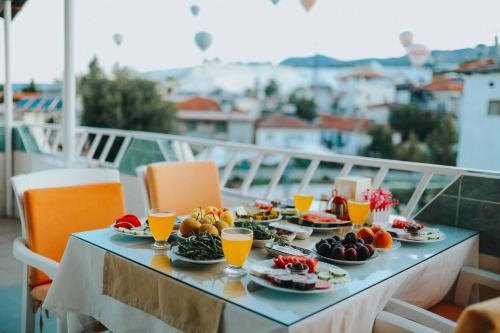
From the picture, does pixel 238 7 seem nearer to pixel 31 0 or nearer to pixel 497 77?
pixel 31 0

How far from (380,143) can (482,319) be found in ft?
62.5

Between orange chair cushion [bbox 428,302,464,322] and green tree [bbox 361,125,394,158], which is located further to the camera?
green tree [bbox 361,125,394,158]

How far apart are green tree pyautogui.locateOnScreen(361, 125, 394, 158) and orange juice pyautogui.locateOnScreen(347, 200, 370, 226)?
17.9 meters

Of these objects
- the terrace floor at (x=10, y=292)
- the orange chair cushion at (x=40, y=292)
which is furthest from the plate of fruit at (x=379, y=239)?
the terrace floor at (x=10, y=292)

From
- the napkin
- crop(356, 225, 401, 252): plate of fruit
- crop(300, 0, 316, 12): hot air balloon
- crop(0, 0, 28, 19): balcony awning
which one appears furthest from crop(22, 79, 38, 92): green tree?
the napkin

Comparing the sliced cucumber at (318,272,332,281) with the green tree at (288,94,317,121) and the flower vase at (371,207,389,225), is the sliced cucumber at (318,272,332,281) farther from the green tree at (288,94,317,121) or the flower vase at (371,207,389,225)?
the green tree at (288,94,317,121)

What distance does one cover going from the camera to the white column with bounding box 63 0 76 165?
3.82 meters

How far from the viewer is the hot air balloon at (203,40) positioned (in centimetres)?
1041

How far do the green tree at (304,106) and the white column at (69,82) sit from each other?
16.7 metres

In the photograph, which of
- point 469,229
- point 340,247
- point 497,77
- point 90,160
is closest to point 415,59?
point 497,77

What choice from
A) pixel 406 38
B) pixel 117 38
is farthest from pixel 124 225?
pixel 117 38

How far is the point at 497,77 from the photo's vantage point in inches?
143

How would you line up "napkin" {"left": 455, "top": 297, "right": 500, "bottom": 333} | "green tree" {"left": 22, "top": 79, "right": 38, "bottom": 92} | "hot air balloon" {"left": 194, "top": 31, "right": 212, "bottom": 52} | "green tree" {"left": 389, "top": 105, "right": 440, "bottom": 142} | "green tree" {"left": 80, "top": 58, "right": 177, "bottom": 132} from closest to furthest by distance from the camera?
1. "napkin" {"left": 455, "top": 297, "right": 500, "bottom": 333}
2. "green tree" {"left": 22, "top": 79, "right": 38, "bottom": 92}
3. "hot air balloon" {"left": 194, "top": 31, "right": 212, "bottom": 52}
4. "green tree" {"left": 389, "top": 105, "right": 440, "bottom": 142}
5. "green tree" {"left": 80, "top": 58, "right": 177, "bottom": 132}

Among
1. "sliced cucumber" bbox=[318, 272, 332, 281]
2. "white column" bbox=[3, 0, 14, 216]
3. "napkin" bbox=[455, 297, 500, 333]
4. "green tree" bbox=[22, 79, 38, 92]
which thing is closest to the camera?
"napkin" bbox=[455, 297, 500, 333]
